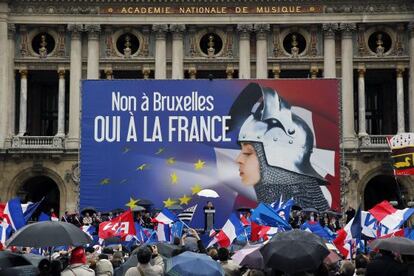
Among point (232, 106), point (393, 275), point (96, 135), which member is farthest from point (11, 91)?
point (393, 275)

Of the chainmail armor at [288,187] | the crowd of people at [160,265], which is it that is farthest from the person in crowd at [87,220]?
the crowd of people at [160,265]

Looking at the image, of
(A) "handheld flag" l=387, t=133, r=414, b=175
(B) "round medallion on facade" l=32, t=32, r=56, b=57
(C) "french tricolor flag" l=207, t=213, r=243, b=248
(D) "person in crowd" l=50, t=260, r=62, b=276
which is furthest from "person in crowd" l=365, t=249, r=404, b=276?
(B) "round medallion on facade" l=32, t=32, r=56, b=57

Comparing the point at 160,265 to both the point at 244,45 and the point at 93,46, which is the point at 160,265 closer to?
the point at 244,45

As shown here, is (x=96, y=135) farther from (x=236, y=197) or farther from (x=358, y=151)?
(x=358, y=151)

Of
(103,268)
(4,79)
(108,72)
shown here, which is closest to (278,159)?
(108,72)

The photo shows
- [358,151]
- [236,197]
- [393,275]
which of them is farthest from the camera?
[358,151]

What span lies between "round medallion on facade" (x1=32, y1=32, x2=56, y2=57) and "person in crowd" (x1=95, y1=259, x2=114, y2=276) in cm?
4027

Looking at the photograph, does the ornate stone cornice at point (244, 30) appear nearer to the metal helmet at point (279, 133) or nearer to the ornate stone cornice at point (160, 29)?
the ornate stone cornice at point (160, 29)

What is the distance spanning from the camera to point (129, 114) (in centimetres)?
4491

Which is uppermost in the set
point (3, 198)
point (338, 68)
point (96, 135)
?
point (338, 68)

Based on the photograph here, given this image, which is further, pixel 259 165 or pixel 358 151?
pixel 358 151

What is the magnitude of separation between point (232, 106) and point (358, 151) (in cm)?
1233

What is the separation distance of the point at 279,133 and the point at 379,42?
15.4 metres

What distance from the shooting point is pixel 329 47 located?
55875 millimetres
